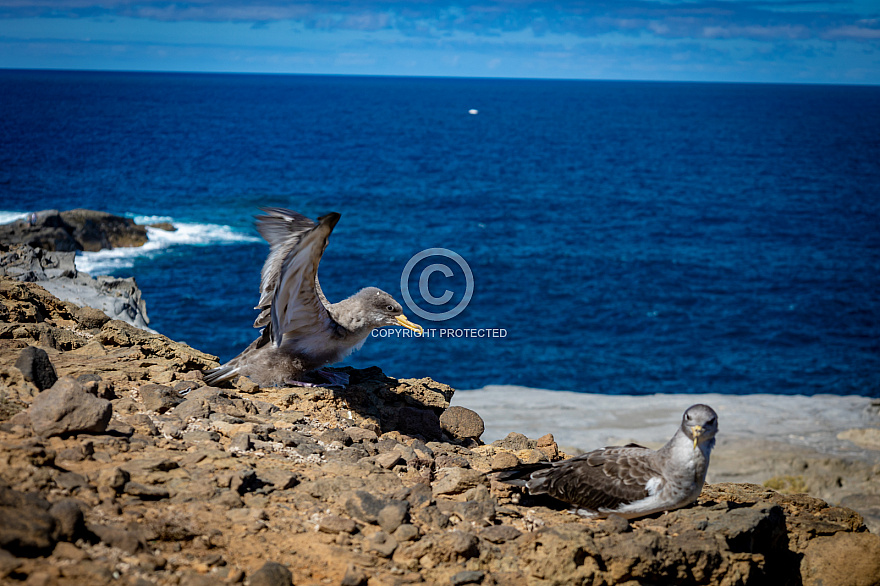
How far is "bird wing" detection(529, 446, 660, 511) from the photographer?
21.2 feet

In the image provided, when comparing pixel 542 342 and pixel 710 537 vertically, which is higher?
pixel 542 342

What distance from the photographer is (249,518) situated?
5.43 metres

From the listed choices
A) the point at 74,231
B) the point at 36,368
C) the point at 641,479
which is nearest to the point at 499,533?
the point at 641,479

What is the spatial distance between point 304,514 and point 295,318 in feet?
11.5

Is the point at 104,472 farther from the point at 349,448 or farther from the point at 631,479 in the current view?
the point at 631,479

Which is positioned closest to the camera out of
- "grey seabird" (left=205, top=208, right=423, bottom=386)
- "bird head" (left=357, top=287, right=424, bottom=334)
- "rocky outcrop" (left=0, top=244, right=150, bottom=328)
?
"grey seabird" (left=205, top=208, right=423, bottom=386)

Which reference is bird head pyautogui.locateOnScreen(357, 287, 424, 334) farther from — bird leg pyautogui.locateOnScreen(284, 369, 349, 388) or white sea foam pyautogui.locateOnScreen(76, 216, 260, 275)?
white sea foam pyautogui.locateOnScreen(76, 216, 260, 275)

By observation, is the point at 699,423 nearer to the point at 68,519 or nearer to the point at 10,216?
the point at 68,519

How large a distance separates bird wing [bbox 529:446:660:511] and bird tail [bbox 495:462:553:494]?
0.14 feet

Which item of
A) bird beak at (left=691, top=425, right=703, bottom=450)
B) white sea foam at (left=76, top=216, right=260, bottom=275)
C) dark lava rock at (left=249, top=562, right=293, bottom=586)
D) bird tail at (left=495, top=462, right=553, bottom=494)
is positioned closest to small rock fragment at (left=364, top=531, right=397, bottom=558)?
dark lava rock at (left=249, top=562, right=293, bottom=586)

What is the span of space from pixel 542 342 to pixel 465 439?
105 ft

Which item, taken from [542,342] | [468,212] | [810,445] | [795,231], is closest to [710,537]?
[810,445]

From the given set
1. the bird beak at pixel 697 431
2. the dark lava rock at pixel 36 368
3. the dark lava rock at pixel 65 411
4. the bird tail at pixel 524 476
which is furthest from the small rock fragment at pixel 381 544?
the dark lava rock at pixel 36 368

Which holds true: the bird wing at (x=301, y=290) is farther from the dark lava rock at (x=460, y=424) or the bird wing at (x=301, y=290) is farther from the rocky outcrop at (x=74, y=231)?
the rocky outcrop at (x=74, y=231)
